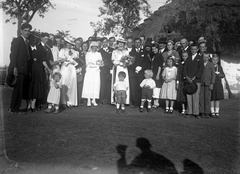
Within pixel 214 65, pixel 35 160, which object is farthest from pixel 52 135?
pixel 214 65

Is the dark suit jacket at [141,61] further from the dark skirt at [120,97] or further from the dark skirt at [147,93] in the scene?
the dark skirt at [120,97]

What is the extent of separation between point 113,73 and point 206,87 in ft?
10.1

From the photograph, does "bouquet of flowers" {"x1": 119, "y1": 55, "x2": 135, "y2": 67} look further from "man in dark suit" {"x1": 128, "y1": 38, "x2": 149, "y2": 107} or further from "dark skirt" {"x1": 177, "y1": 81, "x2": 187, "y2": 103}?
"dark skirt" {"x1": 177, "y1": 81, "x2": 187, "y2": 103}

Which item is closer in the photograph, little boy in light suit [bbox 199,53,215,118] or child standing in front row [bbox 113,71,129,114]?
little boy in light suit [bbox 199,53,215,118]

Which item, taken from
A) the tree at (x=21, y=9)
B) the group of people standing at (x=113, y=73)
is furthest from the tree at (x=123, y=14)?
the group of people standing at (x=113, y=73)

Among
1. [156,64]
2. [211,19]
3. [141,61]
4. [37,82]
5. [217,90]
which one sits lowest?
[217,90]

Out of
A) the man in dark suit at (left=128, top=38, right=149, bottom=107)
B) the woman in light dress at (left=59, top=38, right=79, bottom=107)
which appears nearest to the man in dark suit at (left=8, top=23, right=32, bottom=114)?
the woman in light dress at (left=59, top=38, right=79, bottom=107)

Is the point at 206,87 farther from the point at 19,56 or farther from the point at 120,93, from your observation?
the point at 19,56

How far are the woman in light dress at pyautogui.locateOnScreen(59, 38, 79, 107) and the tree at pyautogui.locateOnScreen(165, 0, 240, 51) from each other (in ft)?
25.0

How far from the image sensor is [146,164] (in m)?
3.77

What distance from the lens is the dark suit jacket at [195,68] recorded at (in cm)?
739

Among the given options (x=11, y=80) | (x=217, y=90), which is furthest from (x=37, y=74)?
(x=217, y=90)

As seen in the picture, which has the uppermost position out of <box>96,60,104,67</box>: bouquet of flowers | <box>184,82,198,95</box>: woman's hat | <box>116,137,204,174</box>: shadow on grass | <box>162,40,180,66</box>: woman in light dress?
<box>162,40,180,66</box>: woman in light dress

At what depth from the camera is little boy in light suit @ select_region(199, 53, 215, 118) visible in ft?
24.6
